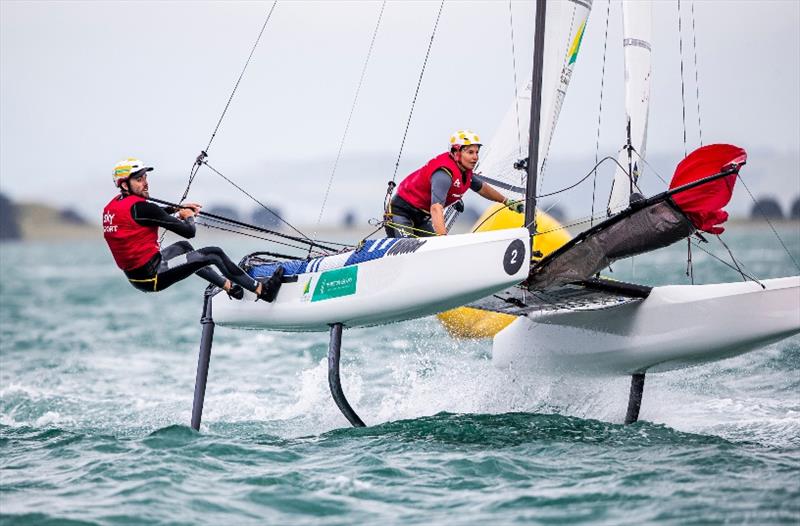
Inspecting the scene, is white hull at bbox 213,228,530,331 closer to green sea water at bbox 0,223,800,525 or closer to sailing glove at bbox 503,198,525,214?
green sea water at bbox 0,223,800,525

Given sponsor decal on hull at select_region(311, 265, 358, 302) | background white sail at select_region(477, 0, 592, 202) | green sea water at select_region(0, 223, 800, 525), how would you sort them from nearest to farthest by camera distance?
green sea water at select_region(0, 223, 800, 525)
sponsor decal on hull at select_region(311, 265, 358, 302)
background white sail at select_region(477, 0, 592, 202)

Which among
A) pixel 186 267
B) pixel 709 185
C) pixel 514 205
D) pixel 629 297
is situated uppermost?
pixel 514 205

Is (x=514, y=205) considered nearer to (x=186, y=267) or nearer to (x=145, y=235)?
(x=186, y=267)

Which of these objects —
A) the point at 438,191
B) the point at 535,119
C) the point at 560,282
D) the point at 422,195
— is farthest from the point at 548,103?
the point at 560,282

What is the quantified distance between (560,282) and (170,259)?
2179 mm

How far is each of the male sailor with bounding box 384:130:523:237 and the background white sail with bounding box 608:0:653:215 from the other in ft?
2.03

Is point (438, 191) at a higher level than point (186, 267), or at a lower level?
higher

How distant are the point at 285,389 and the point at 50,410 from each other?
188 centimetres

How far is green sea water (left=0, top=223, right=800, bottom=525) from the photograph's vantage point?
4750 mm

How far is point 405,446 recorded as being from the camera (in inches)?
237

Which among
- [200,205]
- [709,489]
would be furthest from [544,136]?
[709,489]

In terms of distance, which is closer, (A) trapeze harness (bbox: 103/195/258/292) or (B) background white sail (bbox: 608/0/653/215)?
(A) trapeze harness (bbox: 103/195/258/292)

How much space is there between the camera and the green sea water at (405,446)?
4.75m

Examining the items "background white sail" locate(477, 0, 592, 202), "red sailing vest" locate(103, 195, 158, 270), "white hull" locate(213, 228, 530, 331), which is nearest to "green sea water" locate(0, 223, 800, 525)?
"white hull" locate(213, 228, 530, 331)
